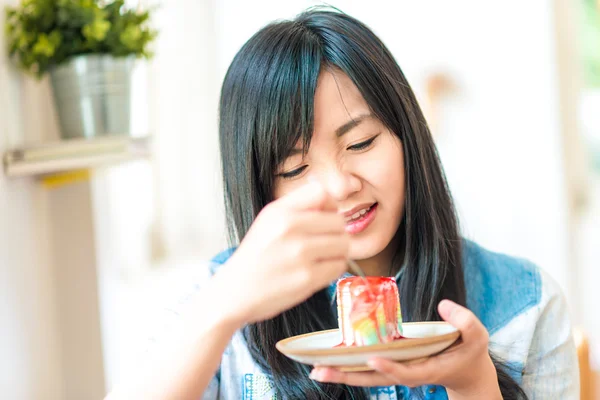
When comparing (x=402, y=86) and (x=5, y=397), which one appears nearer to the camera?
(x=402, y=86)

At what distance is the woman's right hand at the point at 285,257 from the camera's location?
32.9 inches

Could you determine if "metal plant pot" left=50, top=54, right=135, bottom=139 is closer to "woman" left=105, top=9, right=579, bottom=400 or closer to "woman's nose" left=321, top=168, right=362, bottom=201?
"woman" left=105, top=9, right=579, bottom=400

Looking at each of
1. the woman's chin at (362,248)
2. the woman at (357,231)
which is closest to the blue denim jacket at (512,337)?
the woman at (357,231)

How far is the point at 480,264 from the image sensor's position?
4.78ft

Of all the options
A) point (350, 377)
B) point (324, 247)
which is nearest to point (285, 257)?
point (324, 247)

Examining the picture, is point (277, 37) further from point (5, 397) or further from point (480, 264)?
point (5, 397)

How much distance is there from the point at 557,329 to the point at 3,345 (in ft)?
3.47

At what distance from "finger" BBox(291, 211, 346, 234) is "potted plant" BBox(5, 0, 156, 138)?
92 cm

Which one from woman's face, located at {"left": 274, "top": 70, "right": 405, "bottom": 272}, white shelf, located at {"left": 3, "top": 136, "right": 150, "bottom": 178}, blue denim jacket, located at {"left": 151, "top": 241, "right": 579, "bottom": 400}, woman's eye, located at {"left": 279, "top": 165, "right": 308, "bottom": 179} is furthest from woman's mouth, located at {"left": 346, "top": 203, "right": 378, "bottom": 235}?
white shelf, located at {"left": 3, "top": 136, "right": 150, "bottom": 178}

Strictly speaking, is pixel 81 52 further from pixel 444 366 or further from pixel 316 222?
pixel 444 366

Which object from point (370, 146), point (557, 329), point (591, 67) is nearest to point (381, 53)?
point (370, 146)

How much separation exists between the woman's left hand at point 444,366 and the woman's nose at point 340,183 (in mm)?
314

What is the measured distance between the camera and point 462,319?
2.89 feet

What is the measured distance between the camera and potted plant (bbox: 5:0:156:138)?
5.10ft
